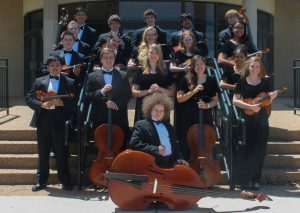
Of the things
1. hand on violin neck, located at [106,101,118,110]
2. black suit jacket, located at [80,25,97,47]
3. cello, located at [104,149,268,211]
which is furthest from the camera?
black suit jacket, located at [80,25,97,47]

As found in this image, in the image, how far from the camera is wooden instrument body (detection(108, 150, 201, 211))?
6.12 meters

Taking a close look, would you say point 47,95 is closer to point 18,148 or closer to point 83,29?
point 18,148

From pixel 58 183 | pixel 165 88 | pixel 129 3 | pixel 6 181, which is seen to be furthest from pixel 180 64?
pixel 129 3

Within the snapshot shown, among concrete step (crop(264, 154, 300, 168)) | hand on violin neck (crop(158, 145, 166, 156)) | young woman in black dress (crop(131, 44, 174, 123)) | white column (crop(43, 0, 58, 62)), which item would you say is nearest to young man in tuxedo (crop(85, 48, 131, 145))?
young woman in black dress (crop(131, 44, 174, 123))

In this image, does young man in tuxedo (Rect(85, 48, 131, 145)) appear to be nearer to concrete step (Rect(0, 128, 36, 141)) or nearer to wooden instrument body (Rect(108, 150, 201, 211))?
wooden instrument body (Rect(108, 150, 201, 211))

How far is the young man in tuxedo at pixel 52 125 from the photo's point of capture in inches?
297

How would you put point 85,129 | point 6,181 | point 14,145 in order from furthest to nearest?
point 14,145 < point 6,181 < point 85,129

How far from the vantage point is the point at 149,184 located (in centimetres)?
611

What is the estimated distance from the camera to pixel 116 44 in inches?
340

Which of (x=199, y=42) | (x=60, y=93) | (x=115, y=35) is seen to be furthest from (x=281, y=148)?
(x=60, y=93)

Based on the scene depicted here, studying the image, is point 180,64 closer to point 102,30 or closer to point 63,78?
point 63,78

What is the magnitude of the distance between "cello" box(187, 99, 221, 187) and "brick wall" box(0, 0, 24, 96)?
1094cm

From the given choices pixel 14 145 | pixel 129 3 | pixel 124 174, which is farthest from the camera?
pixel 129 3

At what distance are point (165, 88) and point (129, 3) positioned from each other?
7254mm
